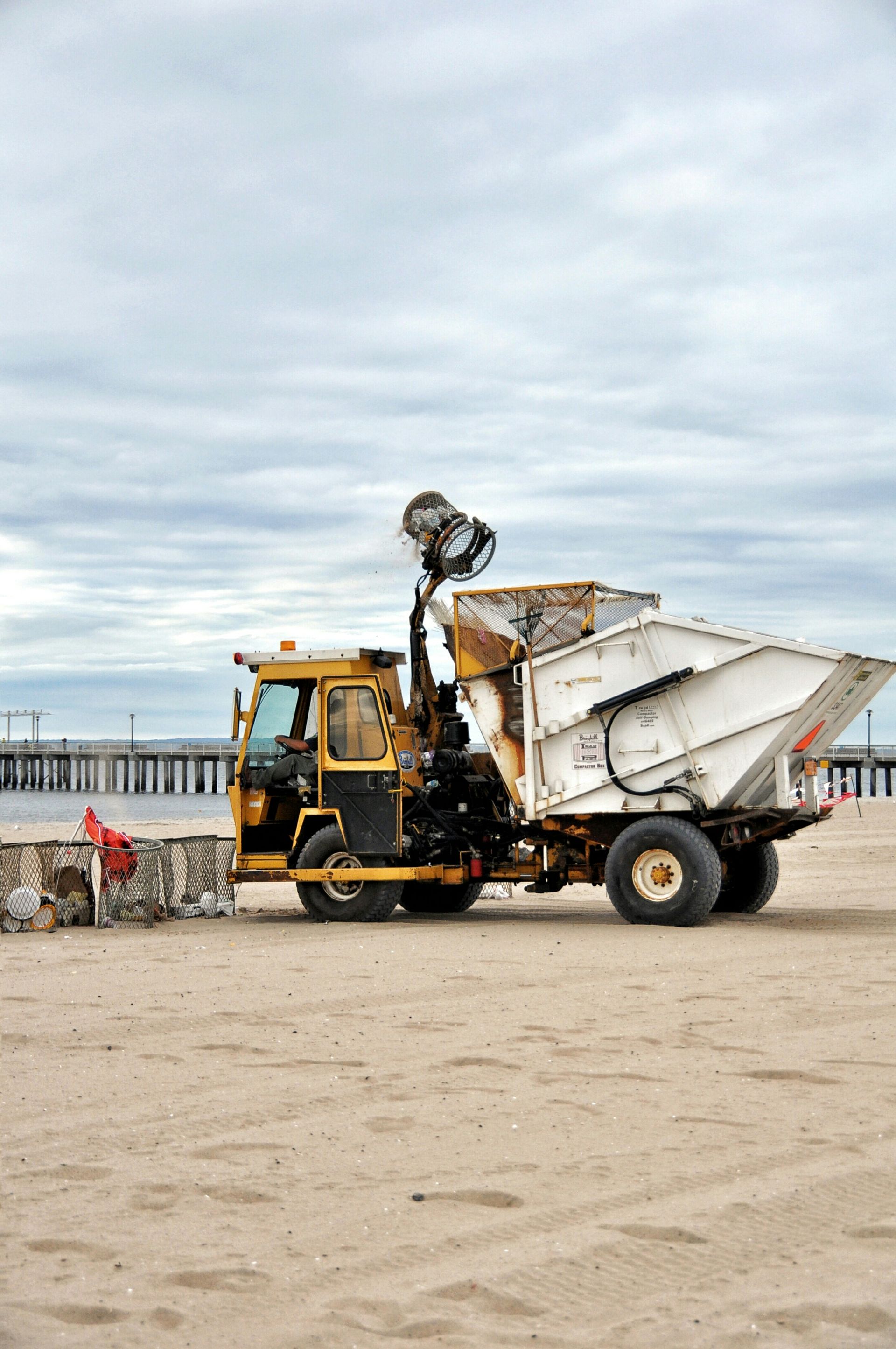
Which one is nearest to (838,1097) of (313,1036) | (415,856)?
(313,1036)

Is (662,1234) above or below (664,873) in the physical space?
below

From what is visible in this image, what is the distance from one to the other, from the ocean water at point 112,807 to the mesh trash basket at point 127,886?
2535 cm

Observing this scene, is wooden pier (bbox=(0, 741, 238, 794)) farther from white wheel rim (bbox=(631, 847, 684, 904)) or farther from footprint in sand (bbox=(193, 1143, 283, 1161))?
footprint in sand (bbox=(193, 1143, 283, 1161))

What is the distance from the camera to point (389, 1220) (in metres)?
4.58

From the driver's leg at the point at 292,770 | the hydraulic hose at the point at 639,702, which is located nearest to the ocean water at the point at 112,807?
the driver's leg at the point at 292,770

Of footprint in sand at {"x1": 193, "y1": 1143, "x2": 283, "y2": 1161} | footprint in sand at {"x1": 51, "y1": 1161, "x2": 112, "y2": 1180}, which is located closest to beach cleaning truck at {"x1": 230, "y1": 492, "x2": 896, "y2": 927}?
footprint in sand at {"x1": 193, "y1": 1143, "x2": 283, "y2": 1161}

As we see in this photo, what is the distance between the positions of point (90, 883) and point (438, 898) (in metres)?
3.89

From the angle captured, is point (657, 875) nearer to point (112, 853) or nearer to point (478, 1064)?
point (112, 853)

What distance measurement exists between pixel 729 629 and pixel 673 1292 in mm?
8867

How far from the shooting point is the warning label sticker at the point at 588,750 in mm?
12906

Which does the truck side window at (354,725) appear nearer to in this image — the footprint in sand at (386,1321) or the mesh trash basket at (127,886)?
the mesh trash basket at (127,886)

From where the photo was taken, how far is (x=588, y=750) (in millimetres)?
12969

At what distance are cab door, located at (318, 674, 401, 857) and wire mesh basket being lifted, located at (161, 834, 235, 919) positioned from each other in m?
1.78

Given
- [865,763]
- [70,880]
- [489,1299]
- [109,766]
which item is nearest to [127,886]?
[70,880]
